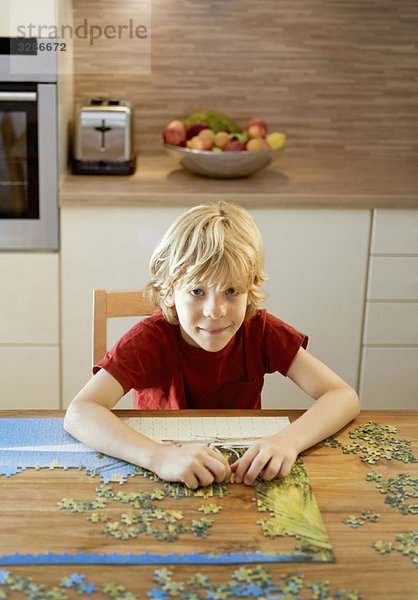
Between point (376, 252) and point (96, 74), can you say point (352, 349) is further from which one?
point (96, 74)

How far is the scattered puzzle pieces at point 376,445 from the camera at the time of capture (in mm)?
1356

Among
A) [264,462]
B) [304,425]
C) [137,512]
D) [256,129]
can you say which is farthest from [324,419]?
[256,129]

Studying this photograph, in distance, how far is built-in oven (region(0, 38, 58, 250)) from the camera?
8.38 ft

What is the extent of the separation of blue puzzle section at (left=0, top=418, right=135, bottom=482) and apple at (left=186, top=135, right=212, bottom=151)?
4.97ft

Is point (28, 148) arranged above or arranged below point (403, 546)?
above

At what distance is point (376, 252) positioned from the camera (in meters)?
2.69

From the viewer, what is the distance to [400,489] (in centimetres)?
125

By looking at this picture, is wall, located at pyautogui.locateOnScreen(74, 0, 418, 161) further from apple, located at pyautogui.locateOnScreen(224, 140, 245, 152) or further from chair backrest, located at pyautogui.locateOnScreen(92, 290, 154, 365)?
chair backrest, located at pyautogui.locateOnScreen(92, 290, 154, 365)

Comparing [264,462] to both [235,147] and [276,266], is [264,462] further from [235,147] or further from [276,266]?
[235,147]

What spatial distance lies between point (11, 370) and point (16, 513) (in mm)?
1648

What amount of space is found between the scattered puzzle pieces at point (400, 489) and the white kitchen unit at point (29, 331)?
5.35 feet

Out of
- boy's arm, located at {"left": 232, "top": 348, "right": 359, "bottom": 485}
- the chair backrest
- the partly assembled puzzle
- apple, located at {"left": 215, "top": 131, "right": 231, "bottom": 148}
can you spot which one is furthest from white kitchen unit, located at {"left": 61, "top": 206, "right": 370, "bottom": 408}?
the partly assembled puzzle

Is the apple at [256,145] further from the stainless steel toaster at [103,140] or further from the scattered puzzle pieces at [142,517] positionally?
the scattered puzzle pieces at [142,517]

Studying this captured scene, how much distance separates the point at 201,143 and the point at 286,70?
2.13 feet
